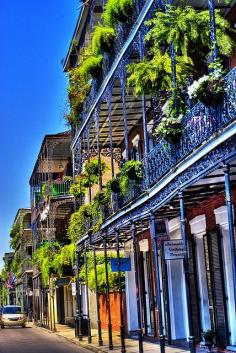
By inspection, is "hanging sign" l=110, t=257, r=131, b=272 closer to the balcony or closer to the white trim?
the white trim

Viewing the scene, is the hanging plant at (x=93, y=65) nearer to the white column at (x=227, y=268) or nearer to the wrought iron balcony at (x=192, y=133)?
the wrought iron balcony at (x=192, y=133)

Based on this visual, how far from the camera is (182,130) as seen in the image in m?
12.0

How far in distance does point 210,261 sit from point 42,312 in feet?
92.2

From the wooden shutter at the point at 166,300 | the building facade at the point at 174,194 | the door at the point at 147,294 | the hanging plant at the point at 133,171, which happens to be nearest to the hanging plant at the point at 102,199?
the building facade at the point at 174,194

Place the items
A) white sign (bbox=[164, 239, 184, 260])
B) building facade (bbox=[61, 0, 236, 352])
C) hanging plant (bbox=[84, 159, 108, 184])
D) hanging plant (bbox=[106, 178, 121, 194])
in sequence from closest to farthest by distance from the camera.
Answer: building facade (bbox=[61, 0, 236, 352]) < white sign (bbox=[164, 239, 184, 260]) < hanging plant (bbox=[106, 178, 121, 194]) < hanging plant (bbox=[84, 159, 108, 184])

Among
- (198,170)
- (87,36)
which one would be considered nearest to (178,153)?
(198,170)

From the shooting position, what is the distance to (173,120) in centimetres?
1214

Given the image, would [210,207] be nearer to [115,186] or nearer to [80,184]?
[115,186]

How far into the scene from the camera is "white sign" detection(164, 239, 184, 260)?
1296 centimetres

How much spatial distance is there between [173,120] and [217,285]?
539cm

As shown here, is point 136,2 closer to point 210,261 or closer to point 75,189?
point 210,261

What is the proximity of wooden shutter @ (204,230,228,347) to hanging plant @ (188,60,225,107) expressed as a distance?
6.25 metres

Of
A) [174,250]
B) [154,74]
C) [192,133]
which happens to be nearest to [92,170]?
[154,74]

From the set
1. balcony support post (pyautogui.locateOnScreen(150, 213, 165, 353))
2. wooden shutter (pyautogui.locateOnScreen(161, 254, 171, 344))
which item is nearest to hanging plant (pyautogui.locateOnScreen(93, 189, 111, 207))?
wooden shutter (pyautogui.locateOnScreen(161, 254, 171, 344))
